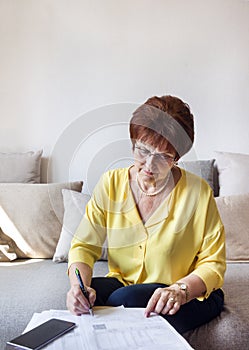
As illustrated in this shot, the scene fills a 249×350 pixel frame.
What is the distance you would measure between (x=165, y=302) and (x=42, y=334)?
326mm

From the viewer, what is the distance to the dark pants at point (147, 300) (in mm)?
1163

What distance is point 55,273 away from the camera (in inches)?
69.4

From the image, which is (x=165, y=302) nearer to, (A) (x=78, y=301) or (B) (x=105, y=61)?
(A) (x=78, y=301)

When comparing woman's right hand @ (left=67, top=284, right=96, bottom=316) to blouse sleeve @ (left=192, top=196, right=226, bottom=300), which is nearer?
woman's right hand @ (left=67, top=284, right=96, bottom=316)

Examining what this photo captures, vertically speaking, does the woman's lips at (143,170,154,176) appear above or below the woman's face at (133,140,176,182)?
below

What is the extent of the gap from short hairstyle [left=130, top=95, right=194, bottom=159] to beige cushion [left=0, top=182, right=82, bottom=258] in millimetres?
872

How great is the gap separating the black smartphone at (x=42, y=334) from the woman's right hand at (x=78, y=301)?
0.28ft

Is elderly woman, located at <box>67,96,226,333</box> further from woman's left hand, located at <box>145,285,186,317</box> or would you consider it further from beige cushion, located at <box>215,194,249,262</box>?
beige cushion, located at <box>215,194,249,262</box>

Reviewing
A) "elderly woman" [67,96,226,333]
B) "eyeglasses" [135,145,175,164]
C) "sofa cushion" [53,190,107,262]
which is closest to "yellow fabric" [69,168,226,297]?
"elderly woman" [67,96,226,333]

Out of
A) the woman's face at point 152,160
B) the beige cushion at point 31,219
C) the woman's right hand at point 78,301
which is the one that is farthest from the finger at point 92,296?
the beige cushion at point 31,219

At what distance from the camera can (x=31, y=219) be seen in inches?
79.5

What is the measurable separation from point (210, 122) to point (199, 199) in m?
1.22

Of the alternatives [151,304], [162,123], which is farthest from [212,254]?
[162,123]

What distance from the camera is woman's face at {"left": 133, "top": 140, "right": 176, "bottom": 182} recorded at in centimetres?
128
